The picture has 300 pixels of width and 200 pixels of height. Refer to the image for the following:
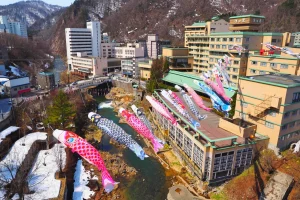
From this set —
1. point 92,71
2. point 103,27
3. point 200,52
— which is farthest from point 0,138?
point 103,27

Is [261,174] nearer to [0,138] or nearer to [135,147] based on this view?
[135,147]

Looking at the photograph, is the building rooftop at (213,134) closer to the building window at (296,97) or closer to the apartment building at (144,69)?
the building window at (296,97)

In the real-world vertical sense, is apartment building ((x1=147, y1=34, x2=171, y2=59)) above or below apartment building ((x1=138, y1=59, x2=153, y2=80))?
above

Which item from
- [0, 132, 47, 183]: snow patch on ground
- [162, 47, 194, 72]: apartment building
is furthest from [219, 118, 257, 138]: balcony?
[162, 47, 194, 72]: apartment building

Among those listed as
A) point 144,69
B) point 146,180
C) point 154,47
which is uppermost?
point 154,47

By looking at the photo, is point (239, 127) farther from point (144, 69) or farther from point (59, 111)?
point (144, 69)

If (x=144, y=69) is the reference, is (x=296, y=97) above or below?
above

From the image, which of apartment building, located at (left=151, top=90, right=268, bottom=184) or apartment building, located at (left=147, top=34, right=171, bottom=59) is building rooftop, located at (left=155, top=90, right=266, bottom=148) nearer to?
apartment building, located at (left=151, top=90, right=268, bottom=184)

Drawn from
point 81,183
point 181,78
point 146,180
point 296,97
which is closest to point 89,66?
point 181,78
